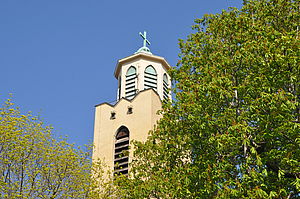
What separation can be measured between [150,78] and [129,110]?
516 centimetres

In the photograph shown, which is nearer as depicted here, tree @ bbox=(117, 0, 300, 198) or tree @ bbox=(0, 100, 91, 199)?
tree @ bbox=(117, 0, 300, 198)

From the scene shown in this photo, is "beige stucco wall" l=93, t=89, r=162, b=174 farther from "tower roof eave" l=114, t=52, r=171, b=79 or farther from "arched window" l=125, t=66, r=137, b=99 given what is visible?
"tower roof eave" l=114, t=52, r=171, b=79

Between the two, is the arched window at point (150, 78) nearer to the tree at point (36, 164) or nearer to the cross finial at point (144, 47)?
the cross finial at point (144, 47)

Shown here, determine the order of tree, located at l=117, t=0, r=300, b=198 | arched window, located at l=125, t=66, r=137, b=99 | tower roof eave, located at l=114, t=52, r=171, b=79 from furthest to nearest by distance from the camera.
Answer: tower roof eave, located at l=114, t=52, r=171, b=79
arched window, located at l=125, t=66, r=137, b=99
tree, located at l=117, t=0, r=300, b=198

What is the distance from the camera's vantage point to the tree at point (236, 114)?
430 inches

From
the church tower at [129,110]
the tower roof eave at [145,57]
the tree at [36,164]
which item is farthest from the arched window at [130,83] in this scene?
the tree at [36,164]

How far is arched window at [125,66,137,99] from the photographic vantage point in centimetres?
3581

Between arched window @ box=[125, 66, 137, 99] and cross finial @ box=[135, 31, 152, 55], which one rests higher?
cross finial @ box=[135, 31, 152, 55]

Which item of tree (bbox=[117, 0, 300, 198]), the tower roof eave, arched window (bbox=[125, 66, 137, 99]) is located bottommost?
tree (bbox=[117, 0, 300, 198])

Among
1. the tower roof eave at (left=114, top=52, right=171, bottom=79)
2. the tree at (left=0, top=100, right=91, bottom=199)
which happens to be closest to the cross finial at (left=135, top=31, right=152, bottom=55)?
the tower roof eave at (left=114, top=52, right=171, bottom=79)

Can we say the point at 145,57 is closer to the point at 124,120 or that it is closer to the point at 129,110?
the point at 129,110

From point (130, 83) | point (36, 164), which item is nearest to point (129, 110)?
point (130, 83)

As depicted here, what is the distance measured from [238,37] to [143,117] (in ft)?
60.7

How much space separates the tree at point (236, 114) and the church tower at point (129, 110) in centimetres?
1392
